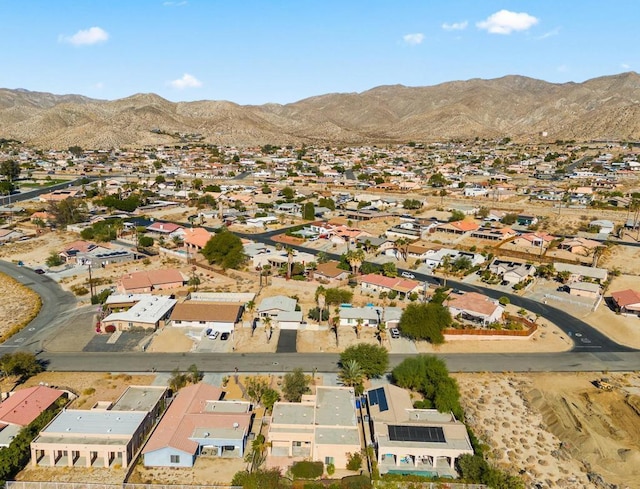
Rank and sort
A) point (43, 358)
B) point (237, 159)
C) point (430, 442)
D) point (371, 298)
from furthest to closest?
point (237, 159) → point (371, 298) → point (43, 358) → point (430, 442)

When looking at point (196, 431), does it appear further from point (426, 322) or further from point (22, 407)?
point (426, 322)

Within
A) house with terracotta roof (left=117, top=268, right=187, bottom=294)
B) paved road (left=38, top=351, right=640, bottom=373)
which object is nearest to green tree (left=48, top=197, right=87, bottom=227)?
house with terracotta roof (left=117, top=268, right=187, bottom=294)

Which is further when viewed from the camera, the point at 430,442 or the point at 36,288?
the point at 36,288

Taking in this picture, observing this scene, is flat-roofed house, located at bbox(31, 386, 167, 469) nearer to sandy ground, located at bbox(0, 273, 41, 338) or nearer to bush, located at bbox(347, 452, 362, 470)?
bush, located at bbox(347, 452, 362, 470)

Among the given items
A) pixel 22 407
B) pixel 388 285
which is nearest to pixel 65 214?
pixel 388 285

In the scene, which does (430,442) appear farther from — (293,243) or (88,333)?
(293,243)

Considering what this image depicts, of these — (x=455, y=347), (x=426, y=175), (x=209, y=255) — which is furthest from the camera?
(x=426, y=175)

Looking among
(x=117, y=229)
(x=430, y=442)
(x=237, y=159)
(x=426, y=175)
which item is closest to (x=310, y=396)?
(x=430, y=442)
